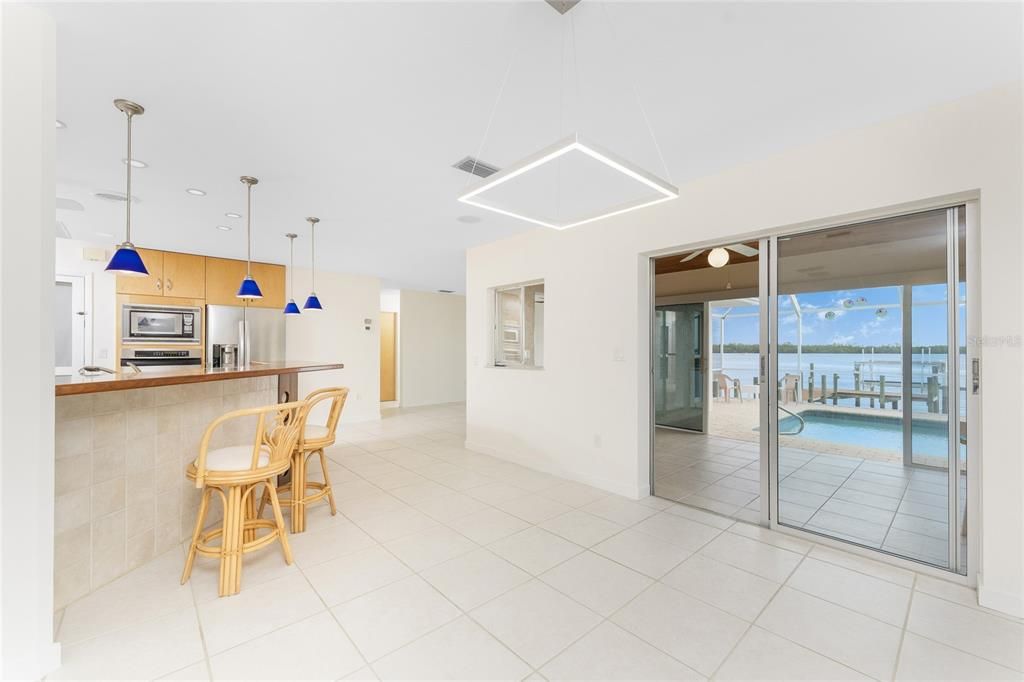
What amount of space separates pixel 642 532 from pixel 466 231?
338cm

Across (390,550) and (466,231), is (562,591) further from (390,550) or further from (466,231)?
(466,231)

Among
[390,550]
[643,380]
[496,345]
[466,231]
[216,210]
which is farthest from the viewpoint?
[496,345]

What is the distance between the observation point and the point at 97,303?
5.18 m

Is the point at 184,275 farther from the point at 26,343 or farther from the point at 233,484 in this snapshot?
the point at 26,343

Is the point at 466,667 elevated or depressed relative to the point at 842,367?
depressed

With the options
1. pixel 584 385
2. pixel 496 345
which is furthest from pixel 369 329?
pixel 584 385

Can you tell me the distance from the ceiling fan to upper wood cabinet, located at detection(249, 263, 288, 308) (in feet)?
18.5

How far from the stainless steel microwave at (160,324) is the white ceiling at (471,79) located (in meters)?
2.33

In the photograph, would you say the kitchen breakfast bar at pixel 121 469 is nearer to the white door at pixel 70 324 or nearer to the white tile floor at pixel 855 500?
the white tile floor at pixel 855 500

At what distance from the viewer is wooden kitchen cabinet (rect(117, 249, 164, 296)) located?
512 centimetres

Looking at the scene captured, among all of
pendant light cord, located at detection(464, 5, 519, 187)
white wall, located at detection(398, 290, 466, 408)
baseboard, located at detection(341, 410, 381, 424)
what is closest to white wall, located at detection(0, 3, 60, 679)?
pendant light cord, located at detection(464, 5, 519, 187)

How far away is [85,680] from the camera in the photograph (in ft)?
5.23

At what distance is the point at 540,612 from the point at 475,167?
2754 mm

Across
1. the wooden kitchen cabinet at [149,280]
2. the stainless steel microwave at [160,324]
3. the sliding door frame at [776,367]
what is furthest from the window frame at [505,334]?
the wooden kitchen cabinet at [149,280]
